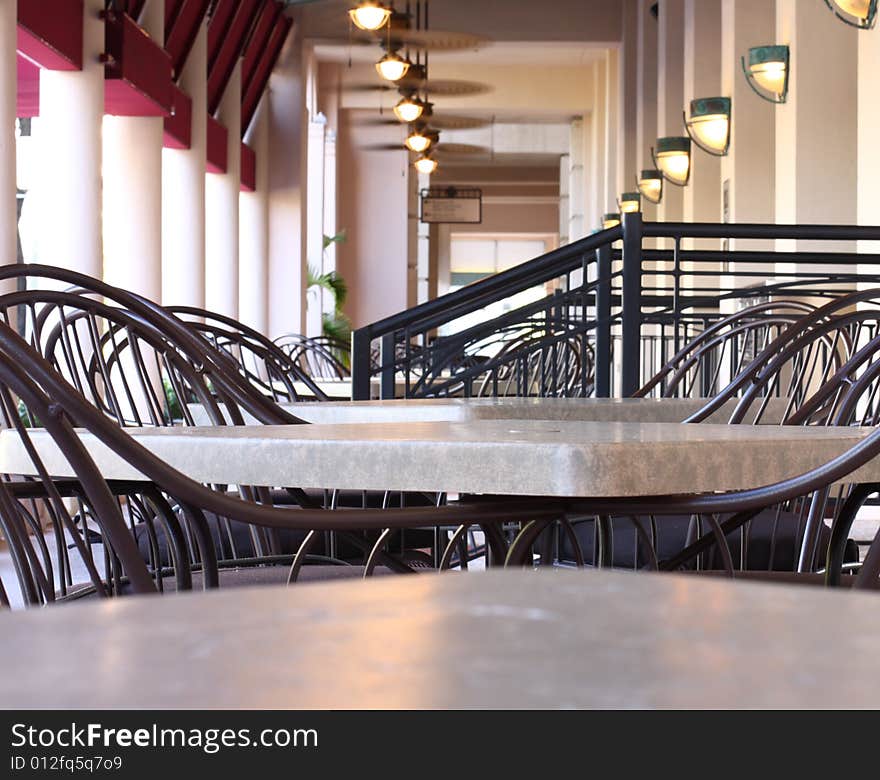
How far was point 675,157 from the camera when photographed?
9438 mm

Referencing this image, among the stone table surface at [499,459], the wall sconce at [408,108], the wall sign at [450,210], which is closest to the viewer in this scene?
the stone table surface at [499,459]

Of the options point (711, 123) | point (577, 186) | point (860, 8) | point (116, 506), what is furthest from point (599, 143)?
point (116, 506)

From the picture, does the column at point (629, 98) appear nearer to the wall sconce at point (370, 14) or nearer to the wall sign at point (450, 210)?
the wall sconce at point (370, 14)

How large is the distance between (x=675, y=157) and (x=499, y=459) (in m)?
8.83

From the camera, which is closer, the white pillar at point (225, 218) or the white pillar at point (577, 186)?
the white pillar at point (225, 218)

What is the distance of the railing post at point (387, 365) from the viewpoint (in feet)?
11.5

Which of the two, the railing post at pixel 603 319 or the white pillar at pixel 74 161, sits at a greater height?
the white pillar at pixel 74 161

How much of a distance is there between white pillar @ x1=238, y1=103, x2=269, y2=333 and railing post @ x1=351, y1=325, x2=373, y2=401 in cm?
986

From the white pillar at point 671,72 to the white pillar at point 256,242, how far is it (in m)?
4.05

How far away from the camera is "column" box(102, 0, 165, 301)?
9086mm

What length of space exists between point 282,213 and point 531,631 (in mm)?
13559

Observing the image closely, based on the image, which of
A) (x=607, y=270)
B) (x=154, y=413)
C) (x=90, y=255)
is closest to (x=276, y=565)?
(x=154, y=413)

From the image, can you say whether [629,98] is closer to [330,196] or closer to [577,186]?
[330,196]

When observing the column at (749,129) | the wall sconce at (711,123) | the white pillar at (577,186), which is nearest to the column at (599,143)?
the white pillar at (577,186)
